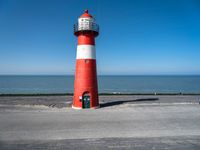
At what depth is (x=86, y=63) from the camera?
51.0ft

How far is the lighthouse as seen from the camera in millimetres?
15281

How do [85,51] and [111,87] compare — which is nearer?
[85,51]

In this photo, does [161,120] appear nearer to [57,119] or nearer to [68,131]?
[68,131]

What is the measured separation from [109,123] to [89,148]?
395 centimetres

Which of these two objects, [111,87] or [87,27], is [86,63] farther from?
[111,87]

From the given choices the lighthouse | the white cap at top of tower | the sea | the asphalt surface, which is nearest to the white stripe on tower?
the lighthouse

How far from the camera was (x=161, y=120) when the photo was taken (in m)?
12.1

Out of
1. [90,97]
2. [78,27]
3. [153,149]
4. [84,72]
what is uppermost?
[78,27]

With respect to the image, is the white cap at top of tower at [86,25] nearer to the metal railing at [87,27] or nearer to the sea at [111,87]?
the metal railing at [87,27]

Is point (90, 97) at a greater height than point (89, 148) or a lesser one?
greater

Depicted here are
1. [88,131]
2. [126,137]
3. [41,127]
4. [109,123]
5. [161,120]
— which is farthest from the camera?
[161,120]

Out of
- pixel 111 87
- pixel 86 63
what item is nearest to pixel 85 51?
pixel 86 63

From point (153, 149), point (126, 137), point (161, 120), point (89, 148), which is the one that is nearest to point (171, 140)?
point (153, 149)

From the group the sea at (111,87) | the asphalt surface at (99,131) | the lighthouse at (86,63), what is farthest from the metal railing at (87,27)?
the sea at (111,87)
